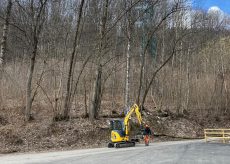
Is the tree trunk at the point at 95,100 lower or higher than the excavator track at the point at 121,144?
higher

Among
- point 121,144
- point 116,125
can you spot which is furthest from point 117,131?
Answer: point 121,144

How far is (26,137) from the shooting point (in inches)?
948

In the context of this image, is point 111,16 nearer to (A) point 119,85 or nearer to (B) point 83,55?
(B) point 83,55

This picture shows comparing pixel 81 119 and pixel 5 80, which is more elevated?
pixel 5 80

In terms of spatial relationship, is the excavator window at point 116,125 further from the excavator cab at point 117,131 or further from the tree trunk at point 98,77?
the tree trunk at point 98,77

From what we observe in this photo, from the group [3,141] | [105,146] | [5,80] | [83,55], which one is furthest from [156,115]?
[3,141]

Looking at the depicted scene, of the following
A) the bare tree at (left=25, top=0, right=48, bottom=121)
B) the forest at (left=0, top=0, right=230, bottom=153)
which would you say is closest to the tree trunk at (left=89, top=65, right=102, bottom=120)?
the forest at (left=0, top=0, right=230, bottom=153)

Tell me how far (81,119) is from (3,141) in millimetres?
8164

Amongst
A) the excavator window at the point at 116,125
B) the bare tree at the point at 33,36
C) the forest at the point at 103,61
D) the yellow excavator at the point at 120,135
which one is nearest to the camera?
the yellow excavator at the point at 120,135

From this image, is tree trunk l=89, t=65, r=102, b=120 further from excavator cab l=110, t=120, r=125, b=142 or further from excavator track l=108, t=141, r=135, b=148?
excavator track l=108, t=141, r=135, b=148

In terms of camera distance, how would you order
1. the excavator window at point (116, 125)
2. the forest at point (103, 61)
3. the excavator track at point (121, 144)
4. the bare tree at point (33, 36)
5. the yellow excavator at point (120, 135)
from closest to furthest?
Answer: 1. the excavator track at point (121, 144)
2. the yellow excavator at point (120, 135)
3. the excavator window at point (116, 125)
4. the bare tree at point (33, 36)
5. the forest at point (103, 61)

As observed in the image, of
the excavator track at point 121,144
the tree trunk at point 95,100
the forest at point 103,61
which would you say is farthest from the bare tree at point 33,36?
the excavator track at point 121,144

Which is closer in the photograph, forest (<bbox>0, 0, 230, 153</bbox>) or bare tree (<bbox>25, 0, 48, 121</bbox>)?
bare tree (<bbox>25, 0, 48, 121</bbox>)

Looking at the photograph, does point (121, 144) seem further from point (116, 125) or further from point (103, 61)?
point (103, 61)
